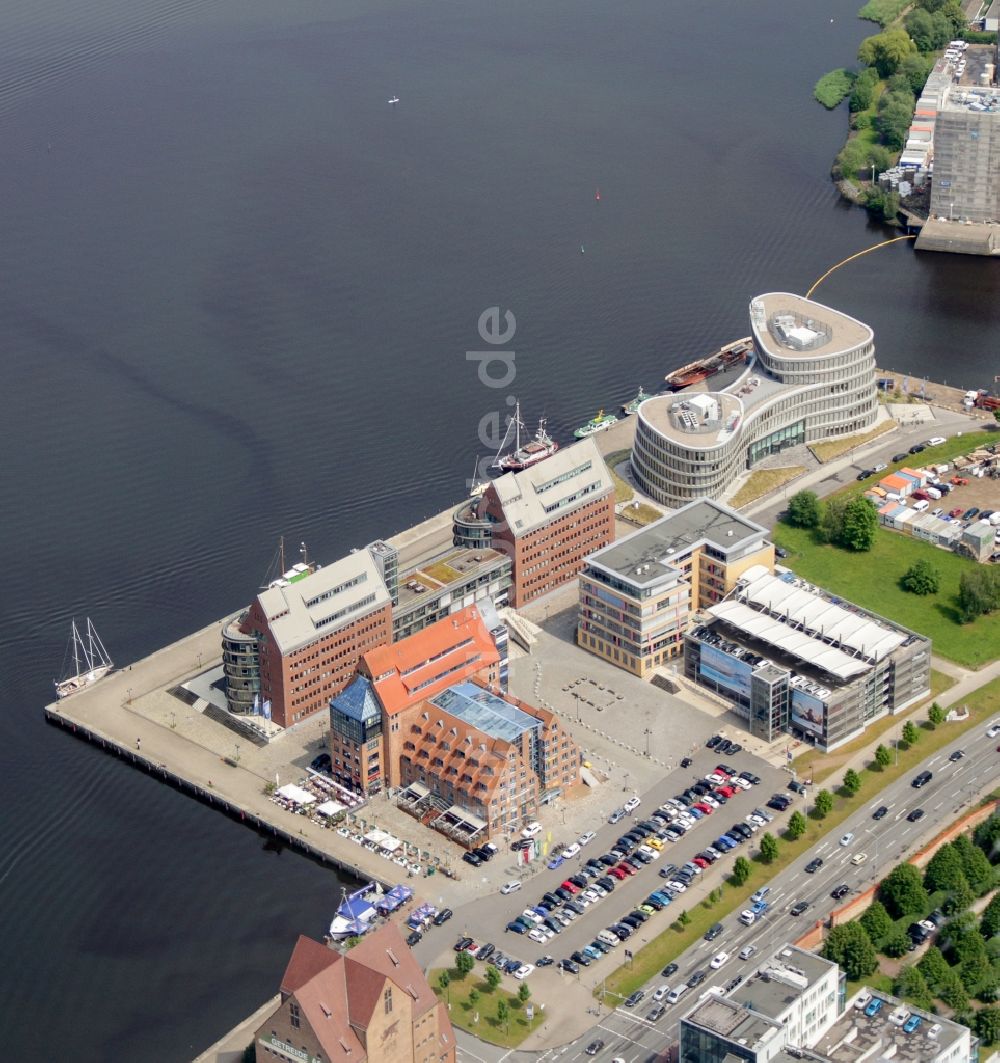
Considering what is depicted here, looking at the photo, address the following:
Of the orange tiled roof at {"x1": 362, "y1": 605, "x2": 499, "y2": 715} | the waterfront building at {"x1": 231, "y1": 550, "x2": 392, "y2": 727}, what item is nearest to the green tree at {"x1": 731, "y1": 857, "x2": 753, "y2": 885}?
the orange tiled roof at {"x1": 362, "y1": 605, "x2": 499, "y2": 715}

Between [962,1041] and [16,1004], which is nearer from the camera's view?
[962,1041]

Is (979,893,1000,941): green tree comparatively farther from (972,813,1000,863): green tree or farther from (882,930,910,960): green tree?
(972,813,1000,863): green tree

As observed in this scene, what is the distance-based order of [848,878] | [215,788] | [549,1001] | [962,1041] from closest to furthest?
[962,1041] < [549,1001] < [848,878] < [215,788]

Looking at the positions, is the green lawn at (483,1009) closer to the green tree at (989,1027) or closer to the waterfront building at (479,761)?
the waterfront building at (479,761)

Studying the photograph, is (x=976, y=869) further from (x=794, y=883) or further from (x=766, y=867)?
(x=766, y=867)

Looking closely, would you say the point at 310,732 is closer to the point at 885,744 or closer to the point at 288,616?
the point at 288,616

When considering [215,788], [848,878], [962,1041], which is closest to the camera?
[962,1041]

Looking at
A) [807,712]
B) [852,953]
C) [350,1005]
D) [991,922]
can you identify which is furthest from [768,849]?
[350,1005]

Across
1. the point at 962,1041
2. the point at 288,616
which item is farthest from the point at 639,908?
the point at 288,616
